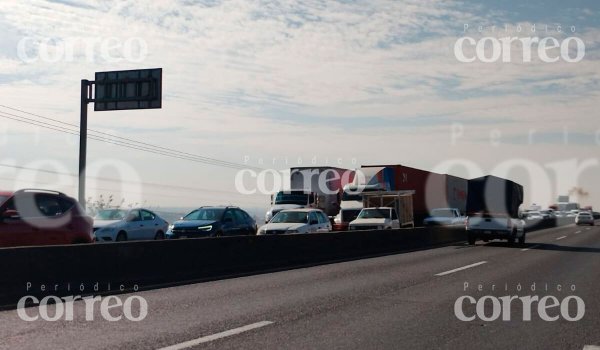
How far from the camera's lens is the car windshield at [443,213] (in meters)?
40.1

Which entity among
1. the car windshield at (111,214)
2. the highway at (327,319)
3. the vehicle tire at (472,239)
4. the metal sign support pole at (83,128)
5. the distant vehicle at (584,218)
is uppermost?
the metal sign support pole at (83,128)

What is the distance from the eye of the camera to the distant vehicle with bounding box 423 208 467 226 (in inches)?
1554

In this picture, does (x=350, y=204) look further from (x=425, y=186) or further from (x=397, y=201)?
(x=425, y=186)

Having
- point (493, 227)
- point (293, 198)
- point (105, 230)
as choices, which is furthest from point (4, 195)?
point (293, 198)

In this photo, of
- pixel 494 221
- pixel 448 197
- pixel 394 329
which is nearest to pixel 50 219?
pixel 394 329

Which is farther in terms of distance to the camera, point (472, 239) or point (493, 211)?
point (472, 239)

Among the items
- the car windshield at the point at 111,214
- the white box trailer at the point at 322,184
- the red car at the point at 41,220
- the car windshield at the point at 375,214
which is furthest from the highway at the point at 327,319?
the white box trailer at the point at 322,184

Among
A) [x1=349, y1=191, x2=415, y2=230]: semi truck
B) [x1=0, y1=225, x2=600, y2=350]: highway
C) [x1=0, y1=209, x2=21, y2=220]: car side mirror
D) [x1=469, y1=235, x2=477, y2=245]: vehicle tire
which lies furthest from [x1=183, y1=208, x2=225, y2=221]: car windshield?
[x1=469, y1=235, x2=477, y2=245]: vehicle tire

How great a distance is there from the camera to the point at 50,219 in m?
14.0

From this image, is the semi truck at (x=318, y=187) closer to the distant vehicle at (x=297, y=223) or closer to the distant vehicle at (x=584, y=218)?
the distant vehicle at (x=297, y=223)

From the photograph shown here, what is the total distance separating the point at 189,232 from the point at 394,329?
591 inches

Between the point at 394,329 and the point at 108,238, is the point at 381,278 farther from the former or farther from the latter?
the point at 108,238

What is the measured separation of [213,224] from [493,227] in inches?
506

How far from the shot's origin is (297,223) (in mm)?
24641
